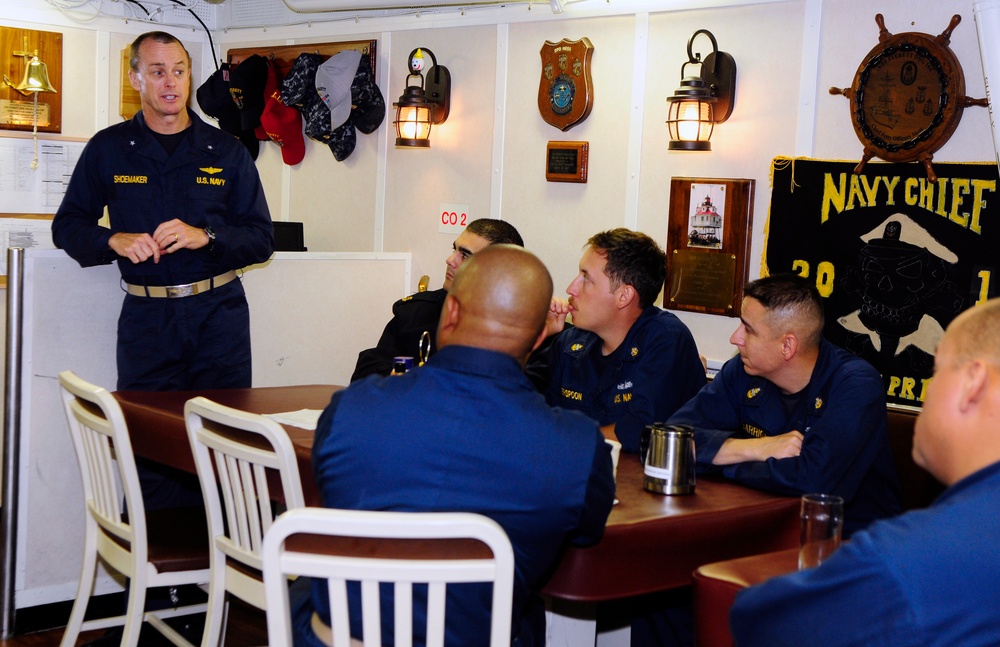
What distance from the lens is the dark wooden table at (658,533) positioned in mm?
2039

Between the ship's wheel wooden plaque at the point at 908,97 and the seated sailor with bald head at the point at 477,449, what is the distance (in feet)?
7.77

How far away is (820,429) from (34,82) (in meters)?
Result: 4.61

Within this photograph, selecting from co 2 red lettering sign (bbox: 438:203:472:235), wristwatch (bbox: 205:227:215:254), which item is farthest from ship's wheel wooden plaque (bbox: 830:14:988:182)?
wristwatch (bbox: 205:227:215:254)

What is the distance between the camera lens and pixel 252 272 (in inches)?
180

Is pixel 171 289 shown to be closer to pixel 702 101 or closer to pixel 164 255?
pixel 164 255

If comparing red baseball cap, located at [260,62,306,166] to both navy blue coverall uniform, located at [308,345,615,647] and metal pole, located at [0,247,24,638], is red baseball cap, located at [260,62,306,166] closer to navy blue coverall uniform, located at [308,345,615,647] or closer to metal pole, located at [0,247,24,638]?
metal pole, located at [0,247,24,638]

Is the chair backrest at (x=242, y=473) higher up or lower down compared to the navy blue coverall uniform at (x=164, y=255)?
lower down

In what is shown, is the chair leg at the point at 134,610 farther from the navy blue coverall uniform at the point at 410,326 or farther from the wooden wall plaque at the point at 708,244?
the wooden wall plaque at the point at 708,244

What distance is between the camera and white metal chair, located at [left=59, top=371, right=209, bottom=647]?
264cm

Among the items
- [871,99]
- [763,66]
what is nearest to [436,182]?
[763,66]

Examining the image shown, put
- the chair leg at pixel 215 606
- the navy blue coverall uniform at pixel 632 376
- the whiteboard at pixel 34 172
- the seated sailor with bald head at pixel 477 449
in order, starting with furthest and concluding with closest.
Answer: the whiteboard at pixel 34 172, the navy blue coverall uniform at pixel 632 376, the chair leg at pixel 215 606, the seated sailor with bald head at pixel 477 449

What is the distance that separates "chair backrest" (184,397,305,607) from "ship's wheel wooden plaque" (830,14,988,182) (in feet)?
8.06

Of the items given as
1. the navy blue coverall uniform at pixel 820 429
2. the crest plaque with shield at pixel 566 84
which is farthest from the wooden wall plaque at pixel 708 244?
the navy blue coverall uniform at pixel 820 429

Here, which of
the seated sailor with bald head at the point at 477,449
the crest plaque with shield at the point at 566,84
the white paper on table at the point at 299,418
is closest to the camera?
the seated sailor with bald head at the point at 477,449
